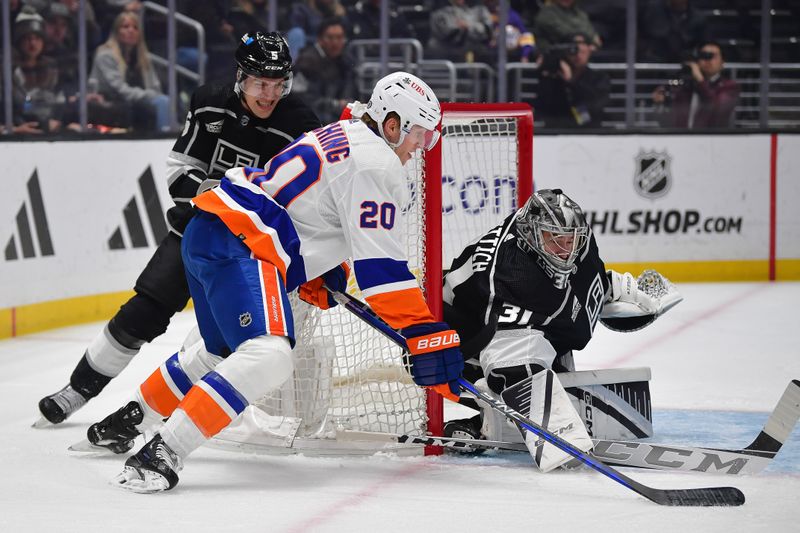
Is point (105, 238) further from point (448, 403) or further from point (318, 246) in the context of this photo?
point (318, 246)

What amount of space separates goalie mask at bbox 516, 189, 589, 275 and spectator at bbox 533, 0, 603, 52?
422 centimetres

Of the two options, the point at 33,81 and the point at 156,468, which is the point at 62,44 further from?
the point at 156,468

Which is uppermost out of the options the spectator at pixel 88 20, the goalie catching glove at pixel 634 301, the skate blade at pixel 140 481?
the spectator at pixel 88 20

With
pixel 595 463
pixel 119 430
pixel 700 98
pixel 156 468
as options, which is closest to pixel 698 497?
pixel 595 463

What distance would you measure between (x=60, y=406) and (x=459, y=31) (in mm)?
4623

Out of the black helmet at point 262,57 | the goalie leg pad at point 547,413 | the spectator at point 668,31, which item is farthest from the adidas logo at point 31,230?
the spectator at point 668,31

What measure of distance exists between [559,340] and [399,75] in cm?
85

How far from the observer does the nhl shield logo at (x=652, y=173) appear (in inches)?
261

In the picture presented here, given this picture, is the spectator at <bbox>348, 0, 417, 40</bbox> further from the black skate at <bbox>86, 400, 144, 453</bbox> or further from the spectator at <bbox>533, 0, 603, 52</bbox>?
the black skate at <bbox>86, 400, 144, 453</bbox>

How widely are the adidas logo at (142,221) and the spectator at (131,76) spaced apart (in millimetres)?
694

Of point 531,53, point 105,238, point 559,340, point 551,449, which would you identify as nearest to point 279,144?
point 559,340

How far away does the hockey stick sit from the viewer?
2645mm

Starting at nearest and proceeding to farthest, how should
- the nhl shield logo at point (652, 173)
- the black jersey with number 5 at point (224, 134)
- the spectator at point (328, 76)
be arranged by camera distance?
the black jersey with number 5 at point (224, 134) → the nhl shield logo at point (652, 173) → the spectator at point (328, 76)

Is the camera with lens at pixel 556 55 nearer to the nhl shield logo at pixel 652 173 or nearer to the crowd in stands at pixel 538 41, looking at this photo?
the crowd in stands at pixel 538 41
